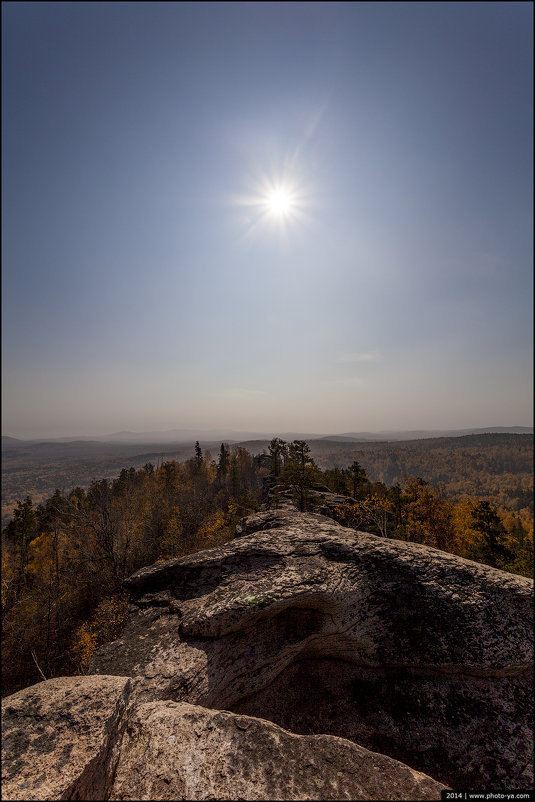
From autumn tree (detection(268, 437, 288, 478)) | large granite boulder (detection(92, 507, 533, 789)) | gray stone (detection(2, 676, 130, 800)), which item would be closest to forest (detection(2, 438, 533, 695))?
large granite boulder (detection(92, 507, 533, 789))

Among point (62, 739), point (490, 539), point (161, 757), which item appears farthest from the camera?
point (490, 539)

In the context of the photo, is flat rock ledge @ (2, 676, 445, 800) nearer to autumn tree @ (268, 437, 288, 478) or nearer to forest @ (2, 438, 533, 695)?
forest @ (2, 438, 533, 695)

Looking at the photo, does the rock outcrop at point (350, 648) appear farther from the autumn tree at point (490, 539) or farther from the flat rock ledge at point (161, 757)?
the autumn tree at point (490, 539)

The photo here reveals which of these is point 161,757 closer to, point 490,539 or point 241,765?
point 241,765

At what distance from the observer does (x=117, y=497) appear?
161ft

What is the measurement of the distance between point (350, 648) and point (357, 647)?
0.90 feet

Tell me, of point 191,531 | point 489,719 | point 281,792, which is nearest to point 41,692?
point 281,792

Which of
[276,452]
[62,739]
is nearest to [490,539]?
[62,739]

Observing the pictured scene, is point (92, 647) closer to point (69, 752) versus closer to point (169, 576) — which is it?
point (169, 576)

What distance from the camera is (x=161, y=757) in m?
4.57

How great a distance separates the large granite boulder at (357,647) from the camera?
26.8 feet

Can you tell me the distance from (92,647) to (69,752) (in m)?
23.8

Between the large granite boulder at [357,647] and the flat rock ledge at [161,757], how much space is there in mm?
2972

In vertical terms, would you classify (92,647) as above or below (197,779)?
below
